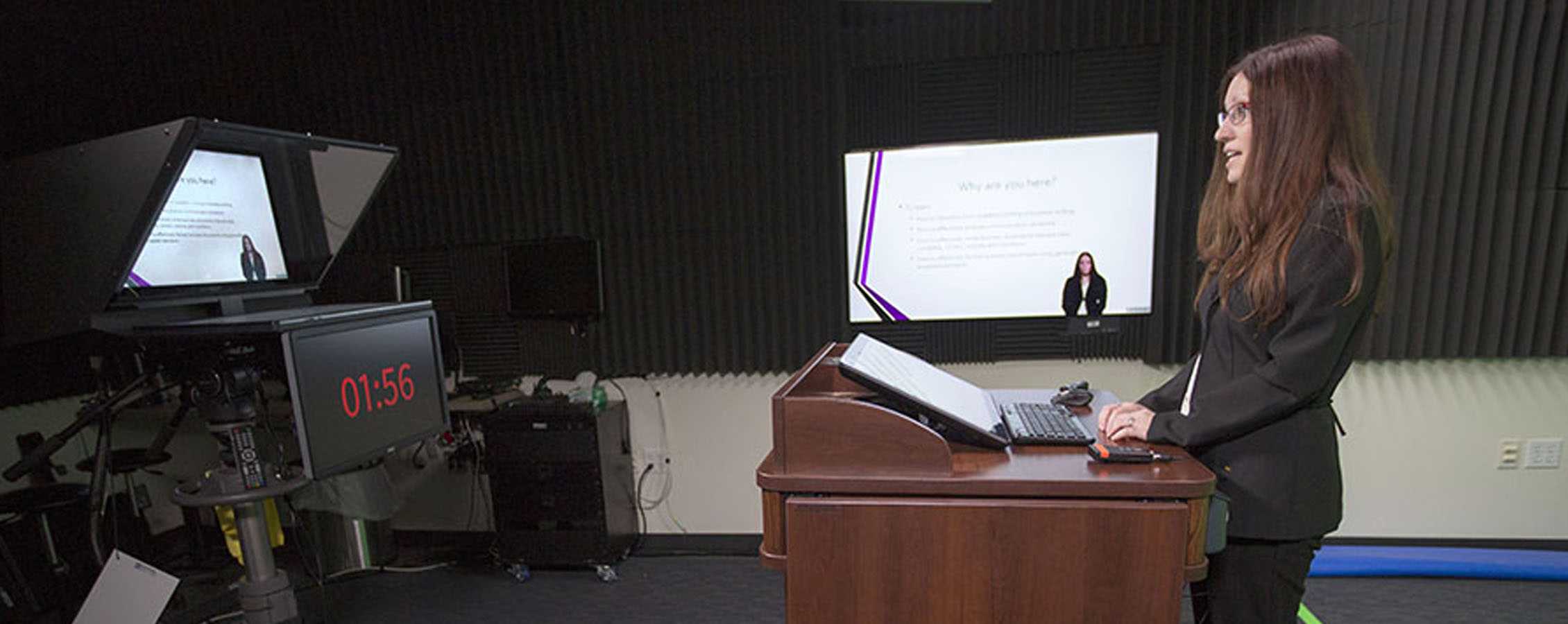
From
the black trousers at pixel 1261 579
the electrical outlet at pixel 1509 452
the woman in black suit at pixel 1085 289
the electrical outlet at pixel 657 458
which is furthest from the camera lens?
the electrical outlet at pixel 657 458

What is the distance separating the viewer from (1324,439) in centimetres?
106

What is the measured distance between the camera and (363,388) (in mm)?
A: 1433

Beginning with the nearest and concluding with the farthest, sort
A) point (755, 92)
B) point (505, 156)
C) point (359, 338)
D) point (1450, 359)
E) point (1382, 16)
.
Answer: point (359, 338) → point (1382, 16) → point (1450, 359) → point (755, 92) → point (505, 156)

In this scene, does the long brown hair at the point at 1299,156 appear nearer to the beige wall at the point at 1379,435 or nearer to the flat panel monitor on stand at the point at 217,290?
the beige wall at the point at 1379,435

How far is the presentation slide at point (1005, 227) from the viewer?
256 centimetres

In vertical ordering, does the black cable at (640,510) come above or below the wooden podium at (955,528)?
below

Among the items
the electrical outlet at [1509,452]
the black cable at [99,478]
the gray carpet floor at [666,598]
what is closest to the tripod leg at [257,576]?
the black cable at [99,478]

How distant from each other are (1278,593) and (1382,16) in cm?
262

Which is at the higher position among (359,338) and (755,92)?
(755,92)

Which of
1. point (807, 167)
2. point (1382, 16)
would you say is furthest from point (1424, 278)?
point (807, 167)

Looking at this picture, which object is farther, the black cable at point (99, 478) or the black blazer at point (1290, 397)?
the black cable at point (99, 478)

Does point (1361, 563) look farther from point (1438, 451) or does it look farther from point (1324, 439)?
point (1324, 439)

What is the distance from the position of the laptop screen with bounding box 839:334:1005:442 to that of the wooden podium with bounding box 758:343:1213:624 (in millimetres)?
88

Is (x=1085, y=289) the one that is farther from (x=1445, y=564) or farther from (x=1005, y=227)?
(x=1445, y=564)
